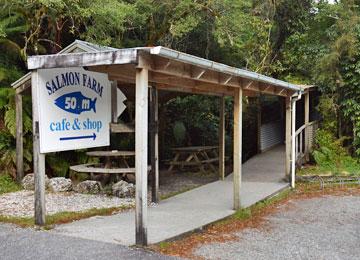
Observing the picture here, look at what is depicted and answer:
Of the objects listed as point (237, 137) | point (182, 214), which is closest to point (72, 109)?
point (182, 214)

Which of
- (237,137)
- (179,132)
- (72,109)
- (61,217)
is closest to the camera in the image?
(72,109)

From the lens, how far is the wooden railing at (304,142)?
1374 cm

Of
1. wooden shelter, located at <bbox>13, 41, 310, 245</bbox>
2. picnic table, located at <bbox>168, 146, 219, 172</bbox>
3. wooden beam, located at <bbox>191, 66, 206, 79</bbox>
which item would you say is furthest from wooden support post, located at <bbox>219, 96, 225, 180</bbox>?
wooden beam, located at <bbox>191, 66, 206, 79</bbox>

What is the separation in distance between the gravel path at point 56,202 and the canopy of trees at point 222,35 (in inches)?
80.7

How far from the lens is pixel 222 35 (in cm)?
1313

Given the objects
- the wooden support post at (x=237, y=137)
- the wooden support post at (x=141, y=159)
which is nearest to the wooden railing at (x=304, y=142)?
the wooden support post at (x=237, y=137)

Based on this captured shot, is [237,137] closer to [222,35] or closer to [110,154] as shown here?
[110,154]

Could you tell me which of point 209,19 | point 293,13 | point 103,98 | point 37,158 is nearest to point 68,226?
point 37,158

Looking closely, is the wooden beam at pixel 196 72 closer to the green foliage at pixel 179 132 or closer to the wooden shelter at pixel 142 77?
the wooden shelter at pixel 142 77

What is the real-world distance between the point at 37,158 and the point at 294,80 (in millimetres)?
12215

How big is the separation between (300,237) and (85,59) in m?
4.07

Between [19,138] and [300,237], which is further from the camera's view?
[19,138]

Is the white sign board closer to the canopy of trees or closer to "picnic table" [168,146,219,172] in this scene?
the canopy of trees

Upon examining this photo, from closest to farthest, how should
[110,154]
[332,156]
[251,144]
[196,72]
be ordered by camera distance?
1. [196,72]
2. [110,154]
3. [332,156]
4. [251,144]
